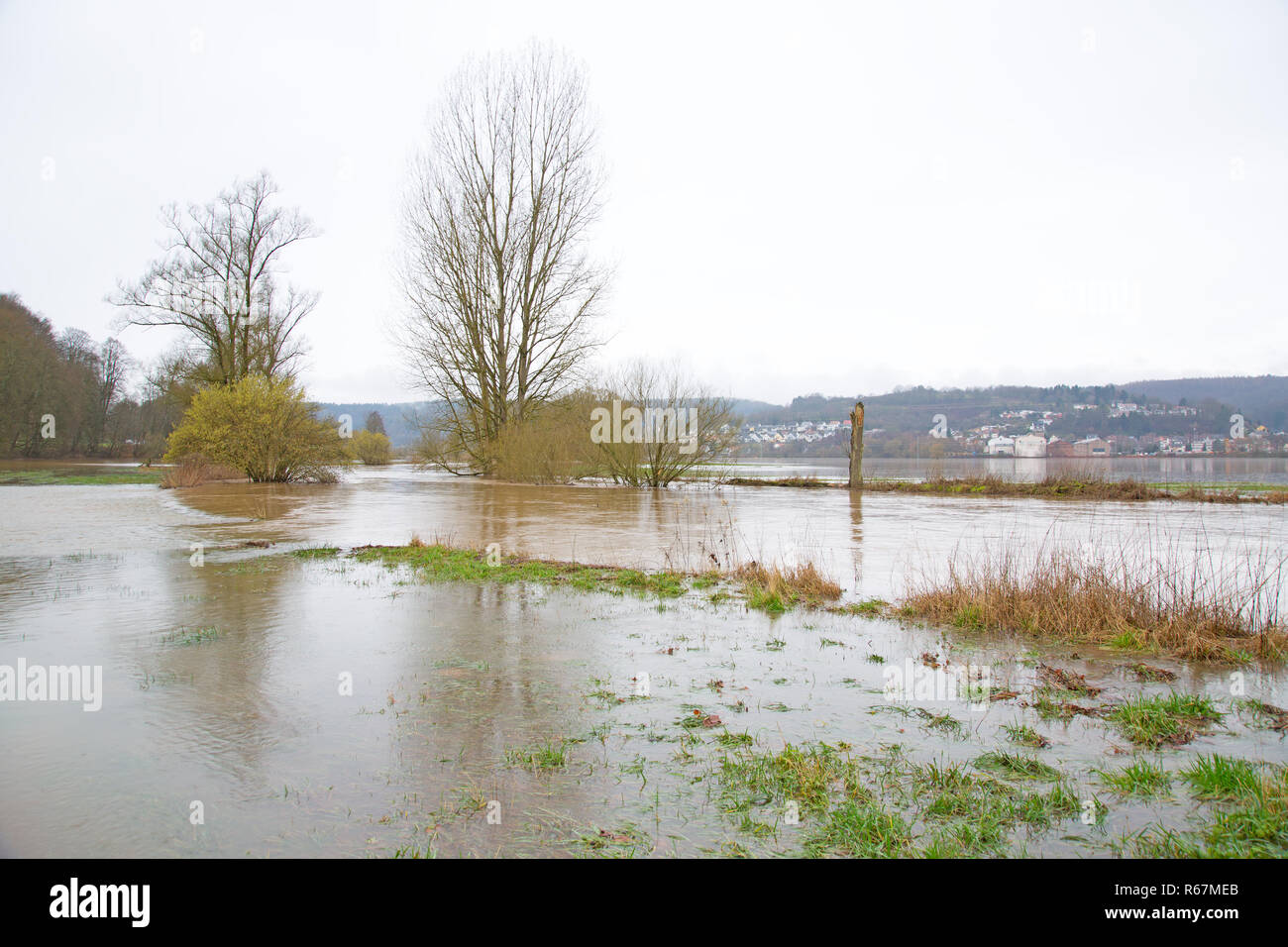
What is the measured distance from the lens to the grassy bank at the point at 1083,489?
2230cm

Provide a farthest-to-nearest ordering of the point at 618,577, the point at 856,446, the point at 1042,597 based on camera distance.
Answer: the point at 856,446, the point at 618,577, the point at 1042,597

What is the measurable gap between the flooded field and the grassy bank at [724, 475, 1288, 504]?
1825 centimetres

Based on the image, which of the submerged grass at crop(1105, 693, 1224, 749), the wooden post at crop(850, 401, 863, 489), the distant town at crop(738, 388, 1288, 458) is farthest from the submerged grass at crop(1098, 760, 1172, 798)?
the distant town at crop(738, 388, 1288, 458)

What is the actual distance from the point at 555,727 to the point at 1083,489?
82.4ft

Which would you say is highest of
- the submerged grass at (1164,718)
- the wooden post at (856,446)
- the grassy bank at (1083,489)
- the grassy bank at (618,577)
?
the wooden post at (856,446)

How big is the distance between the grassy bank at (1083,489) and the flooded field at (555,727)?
18.3 metres

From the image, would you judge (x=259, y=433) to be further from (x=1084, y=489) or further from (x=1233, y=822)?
(x=1233, y=822)

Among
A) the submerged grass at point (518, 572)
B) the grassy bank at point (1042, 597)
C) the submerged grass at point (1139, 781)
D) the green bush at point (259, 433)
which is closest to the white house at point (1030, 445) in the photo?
the green bush at point (259, 433)

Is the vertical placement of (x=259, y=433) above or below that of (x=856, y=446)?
above

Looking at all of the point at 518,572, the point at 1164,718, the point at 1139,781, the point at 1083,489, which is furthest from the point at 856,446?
the point at 1139,781

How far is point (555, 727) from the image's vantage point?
4.29 m

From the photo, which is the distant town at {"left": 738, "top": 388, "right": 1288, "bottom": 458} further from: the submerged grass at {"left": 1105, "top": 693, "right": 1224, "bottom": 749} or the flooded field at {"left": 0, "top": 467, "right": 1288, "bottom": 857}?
the submerged grass at {"left": 1105, "top": 693, "right": 1224, "bottom": 749}

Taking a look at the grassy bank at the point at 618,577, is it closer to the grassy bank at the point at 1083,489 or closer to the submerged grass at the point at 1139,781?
the submerged grass at the point at 1139,781

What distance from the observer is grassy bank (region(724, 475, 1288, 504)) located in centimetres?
2230
